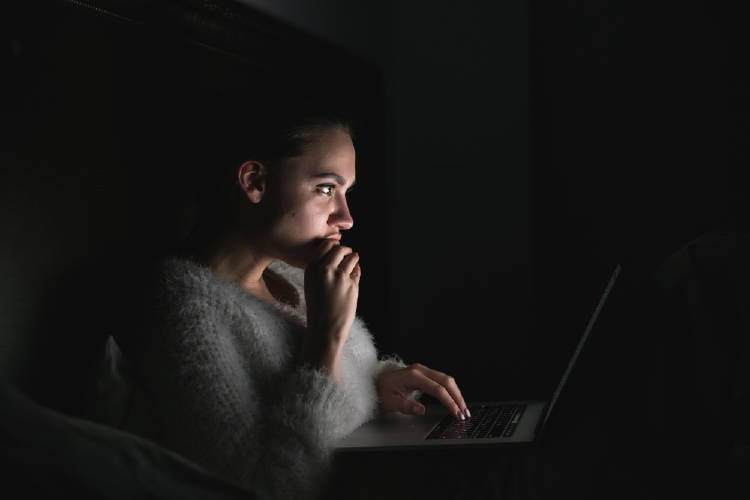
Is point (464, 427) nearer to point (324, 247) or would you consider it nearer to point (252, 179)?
point (324, 247)

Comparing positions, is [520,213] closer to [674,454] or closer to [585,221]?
[585,221]

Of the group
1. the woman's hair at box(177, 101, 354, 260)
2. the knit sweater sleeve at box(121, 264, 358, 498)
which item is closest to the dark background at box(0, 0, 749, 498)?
the woman's hair at box(177, 101, 354, 260)

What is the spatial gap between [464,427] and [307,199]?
1.46ft

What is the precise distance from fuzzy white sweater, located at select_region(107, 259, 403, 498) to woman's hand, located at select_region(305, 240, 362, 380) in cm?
4

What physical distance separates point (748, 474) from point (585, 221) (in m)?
1.35

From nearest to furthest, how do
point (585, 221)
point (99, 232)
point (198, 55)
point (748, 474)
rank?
point (748, 474) < point (99, 232) < point (198, 55) < point (585, 221)

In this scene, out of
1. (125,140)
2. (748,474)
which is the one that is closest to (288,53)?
(125,140)

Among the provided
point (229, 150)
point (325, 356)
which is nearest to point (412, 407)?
point (325, 356)

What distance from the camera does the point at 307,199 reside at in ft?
3.81

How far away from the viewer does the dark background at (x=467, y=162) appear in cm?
99

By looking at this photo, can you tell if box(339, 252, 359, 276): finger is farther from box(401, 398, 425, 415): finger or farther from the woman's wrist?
box(401, 398, 425, 415): finger

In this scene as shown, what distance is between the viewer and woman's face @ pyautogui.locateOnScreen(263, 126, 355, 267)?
1.15 m

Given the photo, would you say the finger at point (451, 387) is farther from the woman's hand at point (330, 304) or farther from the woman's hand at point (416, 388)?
the woman's hand at point (330, 304)

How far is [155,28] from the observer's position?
3.73 feet
